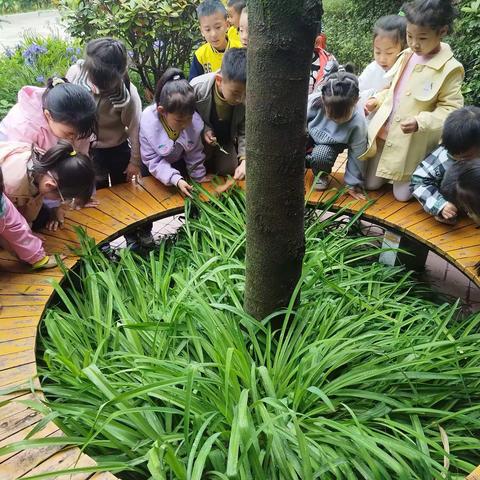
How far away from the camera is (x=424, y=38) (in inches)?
105

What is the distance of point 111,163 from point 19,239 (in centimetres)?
109

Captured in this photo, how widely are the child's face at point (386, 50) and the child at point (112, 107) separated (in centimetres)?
172

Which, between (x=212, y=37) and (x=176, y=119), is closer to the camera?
(x=176, y=119)

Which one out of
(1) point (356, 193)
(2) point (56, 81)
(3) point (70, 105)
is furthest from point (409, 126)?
(2) point (56, 81)

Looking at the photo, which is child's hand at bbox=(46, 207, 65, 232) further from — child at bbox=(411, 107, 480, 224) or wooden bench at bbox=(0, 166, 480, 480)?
child at bbox=(411, 107, 480, 224)

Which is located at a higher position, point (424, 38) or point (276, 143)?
point (424, 38)

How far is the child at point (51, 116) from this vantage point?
2.30 meters

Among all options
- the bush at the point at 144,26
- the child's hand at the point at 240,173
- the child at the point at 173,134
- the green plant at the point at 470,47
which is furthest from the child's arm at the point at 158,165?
the green plant at the point at 470,47

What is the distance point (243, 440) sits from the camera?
1494 mm

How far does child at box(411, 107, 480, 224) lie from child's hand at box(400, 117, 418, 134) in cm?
18

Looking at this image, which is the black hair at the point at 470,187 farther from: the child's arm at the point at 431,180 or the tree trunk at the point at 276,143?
the tree trunk at the point at 276,143

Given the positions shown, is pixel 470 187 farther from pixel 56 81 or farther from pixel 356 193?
pixel 56 81

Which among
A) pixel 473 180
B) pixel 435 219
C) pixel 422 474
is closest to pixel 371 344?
pixel 422 474

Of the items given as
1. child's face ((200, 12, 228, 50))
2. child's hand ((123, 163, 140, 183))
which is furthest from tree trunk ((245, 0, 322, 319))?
child's face ((200, 12, 228, 50))
